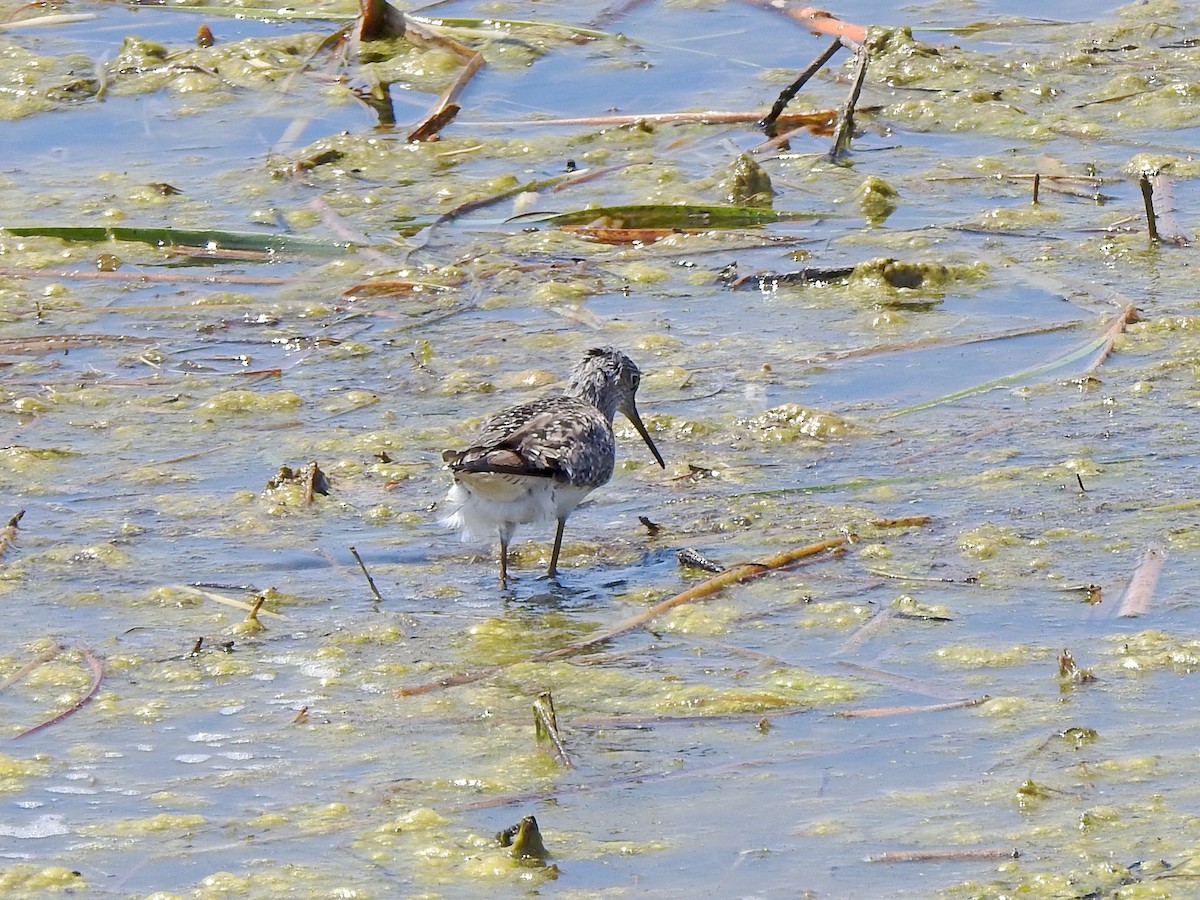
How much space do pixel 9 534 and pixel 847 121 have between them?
16.5 feet

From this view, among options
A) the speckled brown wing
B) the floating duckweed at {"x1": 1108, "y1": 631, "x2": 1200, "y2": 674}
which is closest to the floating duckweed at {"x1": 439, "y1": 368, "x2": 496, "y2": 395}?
the speckled brown wing

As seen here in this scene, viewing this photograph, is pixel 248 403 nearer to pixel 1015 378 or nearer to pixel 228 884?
pixel 1015 378

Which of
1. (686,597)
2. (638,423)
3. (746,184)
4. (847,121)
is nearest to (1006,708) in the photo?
(686,597)

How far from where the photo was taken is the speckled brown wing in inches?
241

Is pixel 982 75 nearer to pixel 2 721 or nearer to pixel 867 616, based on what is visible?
pixel 867 616

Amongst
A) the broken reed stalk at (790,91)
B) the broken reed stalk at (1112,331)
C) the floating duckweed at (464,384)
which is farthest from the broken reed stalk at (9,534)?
the broken reed stalk at (790,91)

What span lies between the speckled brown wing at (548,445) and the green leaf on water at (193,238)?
8.66 feet

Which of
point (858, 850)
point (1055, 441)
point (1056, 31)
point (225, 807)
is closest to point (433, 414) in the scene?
point (1055, 441)

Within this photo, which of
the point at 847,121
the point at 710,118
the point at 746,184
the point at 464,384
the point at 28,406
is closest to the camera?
the point at 28,406

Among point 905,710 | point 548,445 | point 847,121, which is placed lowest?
point 905,710

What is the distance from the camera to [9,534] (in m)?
6.54

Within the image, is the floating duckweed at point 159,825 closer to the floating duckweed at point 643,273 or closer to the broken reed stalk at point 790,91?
the floating duckweed at point 643,273

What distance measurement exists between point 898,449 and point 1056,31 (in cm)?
517

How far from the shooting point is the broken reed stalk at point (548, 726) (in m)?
5.05
